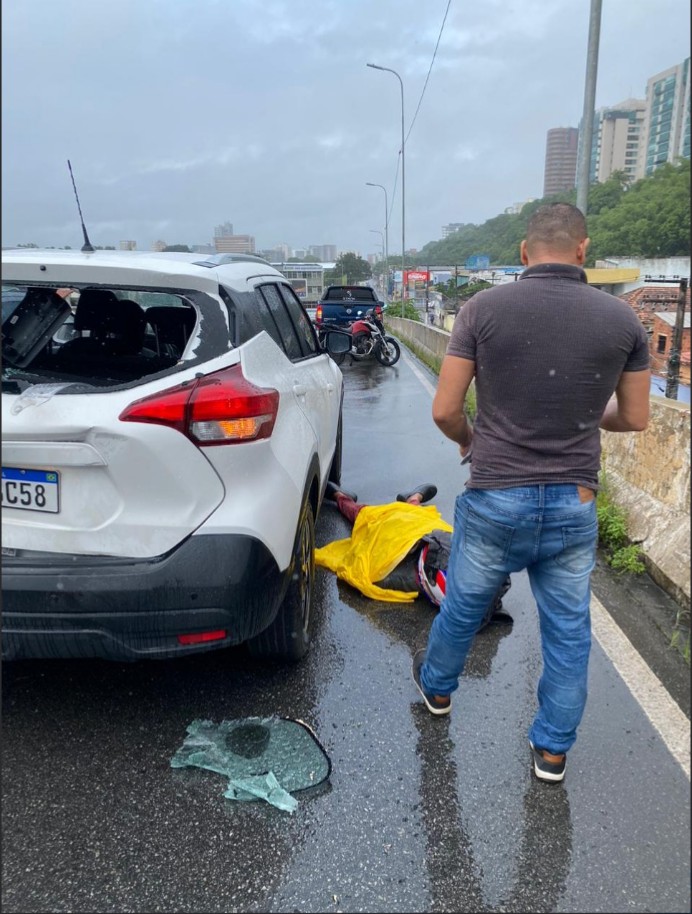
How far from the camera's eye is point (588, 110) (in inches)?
323

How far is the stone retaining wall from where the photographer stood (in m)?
3.81

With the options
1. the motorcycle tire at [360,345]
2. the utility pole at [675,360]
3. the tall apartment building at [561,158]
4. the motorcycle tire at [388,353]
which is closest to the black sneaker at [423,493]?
the utility pole at [675,360]

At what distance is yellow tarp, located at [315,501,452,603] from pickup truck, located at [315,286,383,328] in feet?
50.2

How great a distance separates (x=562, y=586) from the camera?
229 cm

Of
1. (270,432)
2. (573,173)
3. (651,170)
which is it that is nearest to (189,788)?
(270,432)

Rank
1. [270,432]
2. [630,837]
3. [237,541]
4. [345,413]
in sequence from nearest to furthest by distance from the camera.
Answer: [630,837] < [237,541] < [270,432] < [345,413]

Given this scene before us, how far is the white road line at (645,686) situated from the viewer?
2623 millimetres

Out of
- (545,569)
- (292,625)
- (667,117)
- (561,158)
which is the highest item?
(561,158)

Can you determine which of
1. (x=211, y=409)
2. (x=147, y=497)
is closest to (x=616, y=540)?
(x=211, y=409)

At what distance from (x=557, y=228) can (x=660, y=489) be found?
265 centimetres

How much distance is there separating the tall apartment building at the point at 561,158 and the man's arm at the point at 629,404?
288 inches

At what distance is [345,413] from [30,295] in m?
7.17

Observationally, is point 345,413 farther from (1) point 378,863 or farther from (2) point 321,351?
(1) point 378,863

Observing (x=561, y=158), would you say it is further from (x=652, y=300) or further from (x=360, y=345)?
(x=360, y=345)
